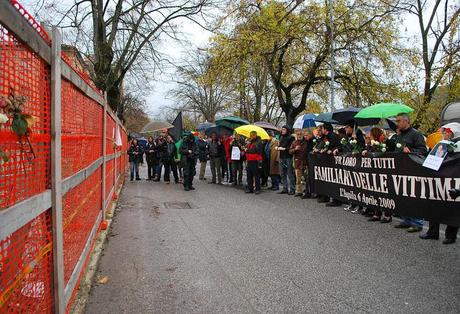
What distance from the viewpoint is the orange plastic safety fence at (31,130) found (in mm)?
2107

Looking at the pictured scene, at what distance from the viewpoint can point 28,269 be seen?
244cm

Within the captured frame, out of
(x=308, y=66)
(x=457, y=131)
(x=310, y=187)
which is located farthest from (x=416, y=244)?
(x=308, y=66)

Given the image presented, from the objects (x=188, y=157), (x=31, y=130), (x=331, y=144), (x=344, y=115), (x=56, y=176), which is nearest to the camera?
(x=31, y=130)

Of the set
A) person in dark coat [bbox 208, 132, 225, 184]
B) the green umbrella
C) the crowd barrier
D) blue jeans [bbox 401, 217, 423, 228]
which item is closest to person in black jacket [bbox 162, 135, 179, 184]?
person in dark coat [bbox 208, 132, 225, 184]

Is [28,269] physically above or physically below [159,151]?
below

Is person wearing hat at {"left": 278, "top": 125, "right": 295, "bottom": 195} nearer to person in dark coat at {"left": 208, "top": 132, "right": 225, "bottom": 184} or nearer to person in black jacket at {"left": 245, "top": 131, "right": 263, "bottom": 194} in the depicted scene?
person in black jacket at {"left": 245, "top": 131, "right": 263, "bottom": 194}

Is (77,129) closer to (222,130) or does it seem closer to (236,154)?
(236,154)

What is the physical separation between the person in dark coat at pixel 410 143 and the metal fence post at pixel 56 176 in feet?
18.6


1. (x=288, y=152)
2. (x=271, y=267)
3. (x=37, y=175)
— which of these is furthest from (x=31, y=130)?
(x=288, y=152)

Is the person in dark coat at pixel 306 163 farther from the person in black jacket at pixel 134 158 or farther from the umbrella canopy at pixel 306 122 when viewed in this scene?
the person in black jacket at pixel 134 158

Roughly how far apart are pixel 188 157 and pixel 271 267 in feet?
29.2

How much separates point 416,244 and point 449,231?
539mm

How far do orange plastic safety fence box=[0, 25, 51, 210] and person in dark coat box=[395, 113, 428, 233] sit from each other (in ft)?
19.1

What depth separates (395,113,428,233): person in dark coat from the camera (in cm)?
709
